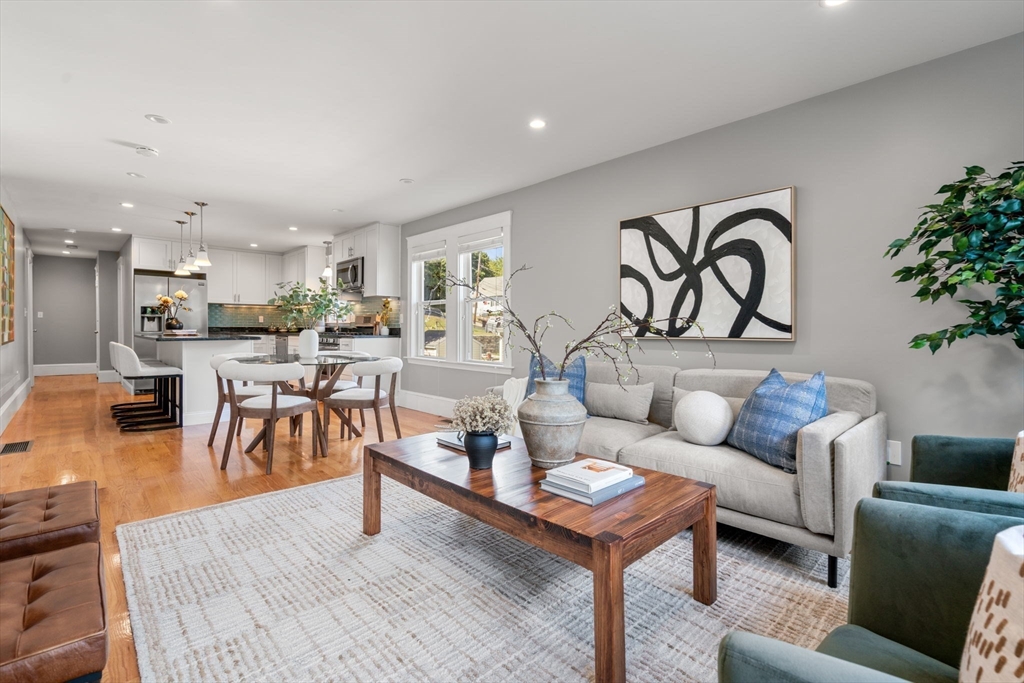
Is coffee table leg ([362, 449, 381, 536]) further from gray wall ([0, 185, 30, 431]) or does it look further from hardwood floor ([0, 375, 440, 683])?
gray wall ([0, 185, 30, 431])

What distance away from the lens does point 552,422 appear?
2.03 metres

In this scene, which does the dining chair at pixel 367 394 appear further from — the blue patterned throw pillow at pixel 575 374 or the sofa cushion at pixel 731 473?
the sofa cushion at pixel 731 473

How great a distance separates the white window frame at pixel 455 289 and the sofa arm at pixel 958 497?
12.3 feet

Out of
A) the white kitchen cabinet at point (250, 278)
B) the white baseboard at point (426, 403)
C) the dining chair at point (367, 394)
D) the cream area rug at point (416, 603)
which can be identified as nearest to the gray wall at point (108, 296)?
the white kitchen cabinet at point (250, 278)

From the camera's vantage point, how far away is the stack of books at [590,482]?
1.74 metres

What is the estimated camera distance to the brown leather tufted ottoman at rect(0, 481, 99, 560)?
4.98 feet

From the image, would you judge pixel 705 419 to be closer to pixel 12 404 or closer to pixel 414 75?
pixel 414 75

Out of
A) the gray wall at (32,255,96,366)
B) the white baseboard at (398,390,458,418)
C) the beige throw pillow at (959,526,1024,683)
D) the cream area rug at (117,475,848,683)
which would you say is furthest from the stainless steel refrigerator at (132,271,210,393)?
the beige throw pillow at (959,526,1024,683)

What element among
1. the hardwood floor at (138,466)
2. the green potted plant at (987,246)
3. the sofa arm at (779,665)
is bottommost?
the hardwood floor at (138,466)

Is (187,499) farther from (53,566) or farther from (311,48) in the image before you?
(311,48)

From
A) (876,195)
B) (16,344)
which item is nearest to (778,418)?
(876,195)

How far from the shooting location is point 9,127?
3338 millimetres

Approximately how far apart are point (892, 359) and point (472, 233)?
3.89 m

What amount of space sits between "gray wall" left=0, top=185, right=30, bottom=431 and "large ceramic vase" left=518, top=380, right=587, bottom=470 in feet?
18.8
